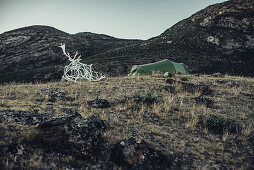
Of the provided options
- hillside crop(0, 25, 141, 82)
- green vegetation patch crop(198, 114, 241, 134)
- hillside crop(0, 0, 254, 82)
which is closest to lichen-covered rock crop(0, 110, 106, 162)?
green vegetation patch crop(198, 114, 241, 134)

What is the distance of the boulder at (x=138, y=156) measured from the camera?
3.91m

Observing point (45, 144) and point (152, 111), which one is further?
point (152, 111)

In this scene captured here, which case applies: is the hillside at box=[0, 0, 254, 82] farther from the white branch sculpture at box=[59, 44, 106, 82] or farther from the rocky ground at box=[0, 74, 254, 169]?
the rocky ground at box=[0, 74, 254, 169]

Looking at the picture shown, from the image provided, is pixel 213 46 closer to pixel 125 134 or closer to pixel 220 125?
pixel 220 125

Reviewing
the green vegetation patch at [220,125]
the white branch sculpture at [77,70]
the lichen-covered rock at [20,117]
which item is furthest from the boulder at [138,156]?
the white branch sculpture at [77,70]

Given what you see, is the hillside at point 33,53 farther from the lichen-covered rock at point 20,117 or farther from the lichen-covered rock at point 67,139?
the lichen-covered rock at point 67,139

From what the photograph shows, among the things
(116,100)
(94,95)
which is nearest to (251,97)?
(116,100)

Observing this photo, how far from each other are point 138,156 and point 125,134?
109 centimetres

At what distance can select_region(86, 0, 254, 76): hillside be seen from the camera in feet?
120

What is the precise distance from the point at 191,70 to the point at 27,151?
3277 centimetres

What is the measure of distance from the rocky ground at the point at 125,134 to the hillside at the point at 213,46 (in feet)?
86.8

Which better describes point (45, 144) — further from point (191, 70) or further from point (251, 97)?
point (191, 70)

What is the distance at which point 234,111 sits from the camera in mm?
7551

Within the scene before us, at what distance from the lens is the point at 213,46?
43.8 metres
